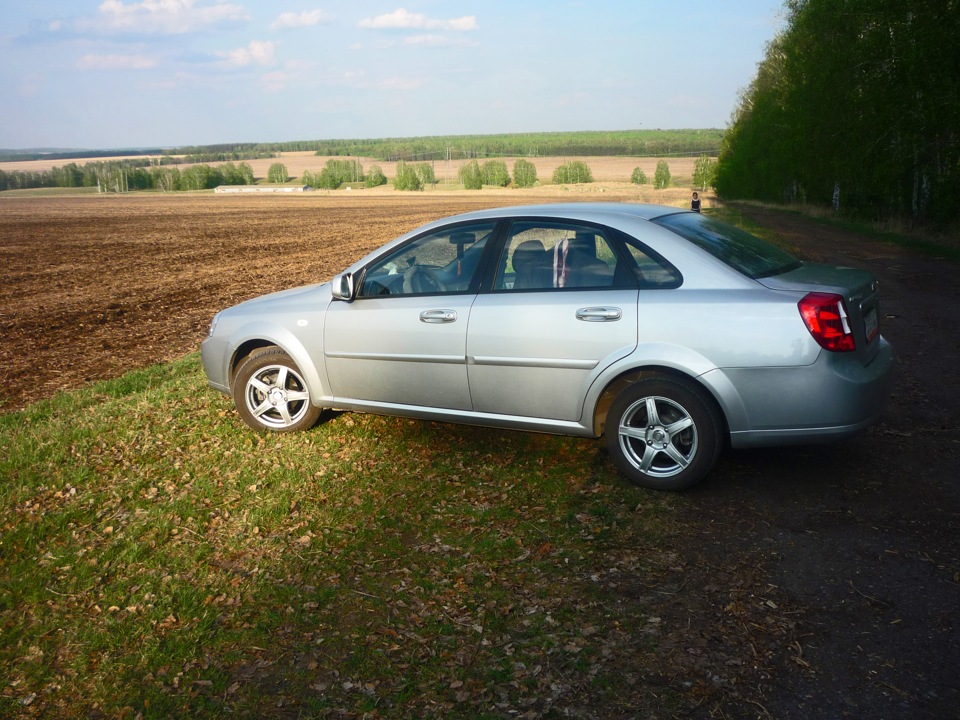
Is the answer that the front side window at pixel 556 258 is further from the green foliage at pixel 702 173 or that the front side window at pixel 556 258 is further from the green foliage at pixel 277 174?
the green foliage at pixel 277 174

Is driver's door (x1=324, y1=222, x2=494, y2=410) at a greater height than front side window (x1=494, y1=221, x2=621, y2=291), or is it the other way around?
front side window (x1=494, y1=221, x2=621, y2=291)

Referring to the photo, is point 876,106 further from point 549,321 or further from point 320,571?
point 320,571

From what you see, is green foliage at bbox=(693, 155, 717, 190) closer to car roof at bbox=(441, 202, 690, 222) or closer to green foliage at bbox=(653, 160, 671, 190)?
green foliage at bbox=(653, 160, 671, 190)

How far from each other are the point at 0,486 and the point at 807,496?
5.43 meters

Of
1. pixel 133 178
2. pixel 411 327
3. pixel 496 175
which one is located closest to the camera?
pixel 411 327

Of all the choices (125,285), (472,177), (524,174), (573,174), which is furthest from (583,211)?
(573,174)

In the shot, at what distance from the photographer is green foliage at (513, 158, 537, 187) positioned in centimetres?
14357

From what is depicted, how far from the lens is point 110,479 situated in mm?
5914

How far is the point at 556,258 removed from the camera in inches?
217

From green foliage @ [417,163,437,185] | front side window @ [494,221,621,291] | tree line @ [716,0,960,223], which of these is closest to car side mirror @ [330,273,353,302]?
front side window @ [494,221,621,291]

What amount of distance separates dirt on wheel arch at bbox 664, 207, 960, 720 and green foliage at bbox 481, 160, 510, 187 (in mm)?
142511

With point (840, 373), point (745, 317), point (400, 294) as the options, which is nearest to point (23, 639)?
point (400, 294)

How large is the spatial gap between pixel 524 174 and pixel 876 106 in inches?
4866

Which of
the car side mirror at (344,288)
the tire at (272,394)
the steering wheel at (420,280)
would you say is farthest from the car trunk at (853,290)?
the tire at (272,394)
